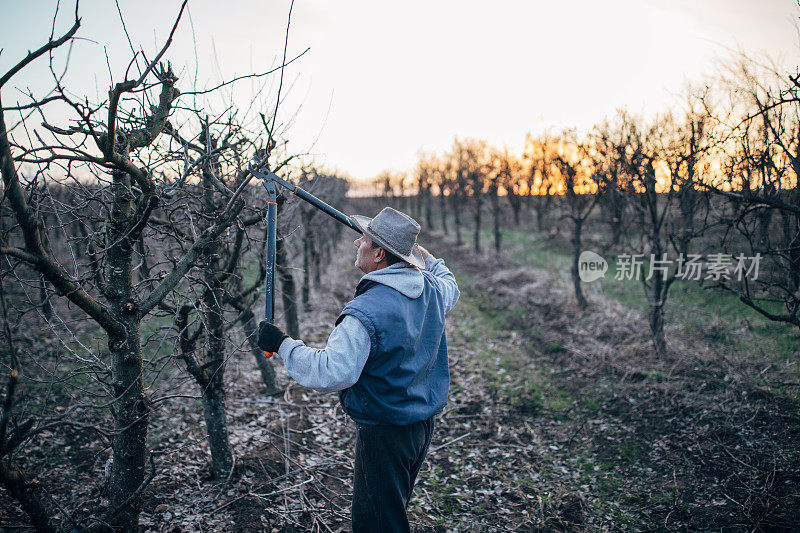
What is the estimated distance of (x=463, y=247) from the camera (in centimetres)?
2525

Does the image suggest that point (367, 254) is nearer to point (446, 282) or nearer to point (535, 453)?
point (446, 282)

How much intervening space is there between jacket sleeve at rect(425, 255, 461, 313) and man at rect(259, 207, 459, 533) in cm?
19

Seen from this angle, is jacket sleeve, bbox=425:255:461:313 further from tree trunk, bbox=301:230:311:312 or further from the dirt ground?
tree trunk, bbox=301:230:311:312

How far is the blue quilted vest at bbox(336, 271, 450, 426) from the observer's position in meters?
2.55

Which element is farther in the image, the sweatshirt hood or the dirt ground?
the dirt ground

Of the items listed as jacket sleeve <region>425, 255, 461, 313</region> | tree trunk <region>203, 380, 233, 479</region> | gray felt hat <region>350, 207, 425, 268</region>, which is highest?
gray felt hat <region>350, 207, 425, 268</region>

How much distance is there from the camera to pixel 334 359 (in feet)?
7.89

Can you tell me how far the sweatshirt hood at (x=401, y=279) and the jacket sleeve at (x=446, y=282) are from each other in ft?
1.28

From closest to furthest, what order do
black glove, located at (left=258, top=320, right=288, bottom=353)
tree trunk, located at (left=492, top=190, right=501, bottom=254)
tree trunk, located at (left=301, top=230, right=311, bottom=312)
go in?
black glove, located at (left=258, top=320, right=288, bottom=353) < tree trunk, located at (left=301, top=230, right=311, bottom=312) < tree trunk, located at (left=492, top=190, right=501, bottom=254)

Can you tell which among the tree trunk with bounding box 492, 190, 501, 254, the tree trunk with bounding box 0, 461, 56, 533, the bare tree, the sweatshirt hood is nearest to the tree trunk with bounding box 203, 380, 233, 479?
the tree trunk with bounding box 0, 461, 56, 533

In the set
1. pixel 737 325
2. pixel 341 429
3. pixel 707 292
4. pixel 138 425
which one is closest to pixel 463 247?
pixel 707 292

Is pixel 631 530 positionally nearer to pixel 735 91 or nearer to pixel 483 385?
pixel 483 385

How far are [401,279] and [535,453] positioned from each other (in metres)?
4.01

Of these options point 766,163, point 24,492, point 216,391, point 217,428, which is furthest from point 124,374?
point 766,163
